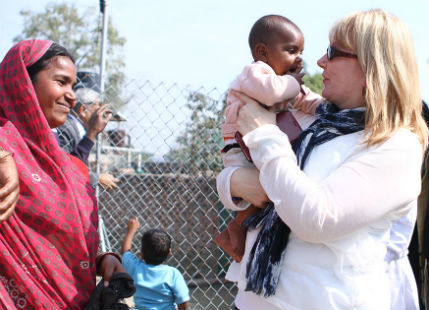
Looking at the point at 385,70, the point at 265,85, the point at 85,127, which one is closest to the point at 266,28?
the point at 265,85

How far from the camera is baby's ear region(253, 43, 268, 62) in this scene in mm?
2207

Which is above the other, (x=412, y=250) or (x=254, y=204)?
(x=254, y=204)

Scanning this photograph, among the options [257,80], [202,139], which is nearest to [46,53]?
[257,80]

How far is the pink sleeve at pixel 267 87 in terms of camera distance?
5.96ft

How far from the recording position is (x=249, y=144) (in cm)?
171

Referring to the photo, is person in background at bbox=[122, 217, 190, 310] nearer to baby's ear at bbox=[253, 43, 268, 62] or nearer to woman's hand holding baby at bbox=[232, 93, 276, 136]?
baby's ear at bbox=[253, 43, 268, 62]

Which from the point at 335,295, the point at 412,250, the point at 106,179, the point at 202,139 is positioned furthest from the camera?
the point at 202,139

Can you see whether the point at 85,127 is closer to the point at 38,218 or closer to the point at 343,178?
the point at 38,218

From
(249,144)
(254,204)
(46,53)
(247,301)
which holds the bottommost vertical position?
(247,301)

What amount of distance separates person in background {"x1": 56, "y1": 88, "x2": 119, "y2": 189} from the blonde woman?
1.93 metres

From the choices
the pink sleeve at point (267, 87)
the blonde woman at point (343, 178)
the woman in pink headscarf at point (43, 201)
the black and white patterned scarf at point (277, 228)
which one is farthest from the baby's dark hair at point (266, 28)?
the woman in pink headscarf at point (43, 201)

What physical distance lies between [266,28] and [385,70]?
0.73 meters

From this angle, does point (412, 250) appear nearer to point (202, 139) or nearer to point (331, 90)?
point (331, 90)

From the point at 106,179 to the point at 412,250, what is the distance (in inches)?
101
